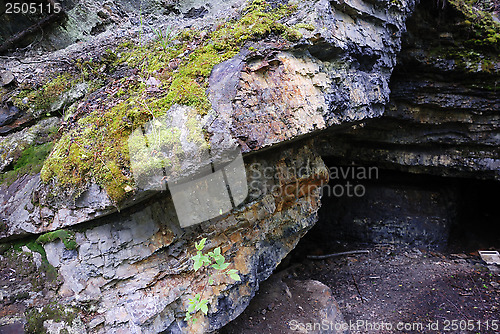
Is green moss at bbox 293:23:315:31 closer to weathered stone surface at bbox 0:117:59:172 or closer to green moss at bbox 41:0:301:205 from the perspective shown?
green moss at bbox 41:0:301:205

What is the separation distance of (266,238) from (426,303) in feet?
9.22

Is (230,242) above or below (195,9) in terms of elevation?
below

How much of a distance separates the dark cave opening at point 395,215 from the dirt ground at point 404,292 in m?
0.54

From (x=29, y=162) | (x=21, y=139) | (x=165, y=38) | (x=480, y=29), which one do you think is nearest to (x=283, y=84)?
(x=165, y=38)

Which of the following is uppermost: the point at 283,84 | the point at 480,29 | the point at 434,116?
the point at 480,29

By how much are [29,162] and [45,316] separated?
1.32m

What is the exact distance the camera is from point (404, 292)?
4574 millimetres

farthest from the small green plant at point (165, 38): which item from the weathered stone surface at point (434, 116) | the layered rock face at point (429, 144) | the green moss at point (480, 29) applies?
the green moss at point (480, 29)

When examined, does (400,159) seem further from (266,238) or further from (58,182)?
(58,182)

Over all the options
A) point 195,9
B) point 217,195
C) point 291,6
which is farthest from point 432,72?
point 217,195

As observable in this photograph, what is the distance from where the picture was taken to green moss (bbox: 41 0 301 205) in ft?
7.07

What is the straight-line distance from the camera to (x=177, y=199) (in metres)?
2.60

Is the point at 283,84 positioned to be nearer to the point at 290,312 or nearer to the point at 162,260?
the point at 162,260

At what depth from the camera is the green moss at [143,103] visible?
2.16 metres
